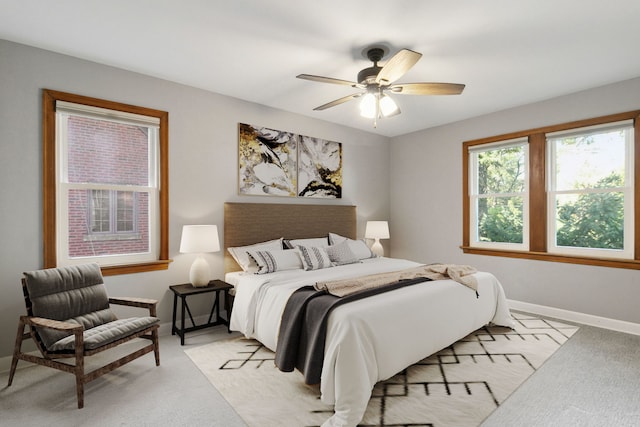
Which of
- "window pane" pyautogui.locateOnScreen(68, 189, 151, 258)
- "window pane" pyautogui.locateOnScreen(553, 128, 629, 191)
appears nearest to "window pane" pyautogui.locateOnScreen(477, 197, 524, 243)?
"window pane" pyautogui.locateOnScreen(553, 128, 629, 191)

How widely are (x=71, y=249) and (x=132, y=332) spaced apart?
1195 mm

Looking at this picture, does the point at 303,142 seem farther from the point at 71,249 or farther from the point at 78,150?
the point at 71,249

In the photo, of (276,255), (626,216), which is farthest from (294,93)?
(626,216)

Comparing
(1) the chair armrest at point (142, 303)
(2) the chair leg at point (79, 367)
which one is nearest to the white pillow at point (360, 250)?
(1) the chair armrest at point (142, 303)

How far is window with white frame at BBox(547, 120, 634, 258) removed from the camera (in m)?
3.52

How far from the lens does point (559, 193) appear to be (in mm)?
3932

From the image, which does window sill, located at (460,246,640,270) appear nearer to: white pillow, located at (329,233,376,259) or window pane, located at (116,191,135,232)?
white pillow, located at (329,233,376,259)

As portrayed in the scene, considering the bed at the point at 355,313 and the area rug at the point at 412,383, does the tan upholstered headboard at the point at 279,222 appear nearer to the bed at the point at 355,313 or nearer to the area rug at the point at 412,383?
the bed at the point at 355,313

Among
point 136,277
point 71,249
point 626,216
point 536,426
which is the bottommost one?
point 536,426

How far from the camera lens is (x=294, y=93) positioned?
12.3 feet

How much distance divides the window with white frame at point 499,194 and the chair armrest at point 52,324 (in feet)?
15.3

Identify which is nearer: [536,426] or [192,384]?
[536,426]

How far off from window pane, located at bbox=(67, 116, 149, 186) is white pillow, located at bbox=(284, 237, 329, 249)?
1727mm

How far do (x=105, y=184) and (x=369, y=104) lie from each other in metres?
2.65
